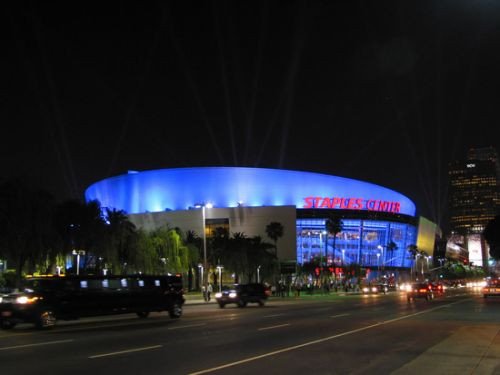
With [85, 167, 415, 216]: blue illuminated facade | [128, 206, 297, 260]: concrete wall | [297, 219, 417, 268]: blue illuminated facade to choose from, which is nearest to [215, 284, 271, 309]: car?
[128, 206, 297, 260]: concrete wall

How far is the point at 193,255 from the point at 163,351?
64.5 metres

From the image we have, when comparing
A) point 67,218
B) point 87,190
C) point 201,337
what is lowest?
point 201,337

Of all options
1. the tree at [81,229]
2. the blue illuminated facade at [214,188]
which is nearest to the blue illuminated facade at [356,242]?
the blue illuminated facade at [214,188]

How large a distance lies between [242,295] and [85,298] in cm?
1907

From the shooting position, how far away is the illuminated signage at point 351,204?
492ft

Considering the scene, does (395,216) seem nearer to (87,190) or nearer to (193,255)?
(87,190)

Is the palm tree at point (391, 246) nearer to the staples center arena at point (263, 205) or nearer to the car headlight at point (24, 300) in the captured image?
the staples center arena at point (263, 205)

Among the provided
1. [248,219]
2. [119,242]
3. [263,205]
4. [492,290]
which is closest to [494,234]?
[492,290]

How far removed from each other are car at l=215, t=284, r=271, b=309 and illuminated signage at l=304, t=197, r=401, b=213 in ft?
346

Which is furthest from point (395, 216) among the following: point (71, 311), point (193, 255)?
point (71, 311)

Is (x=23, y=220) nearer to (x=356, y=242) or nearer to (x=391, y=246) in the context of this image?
(x=356, y=242)

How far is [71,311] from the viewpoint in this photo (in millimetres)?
25406

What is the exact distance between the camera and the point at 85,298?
26141mm

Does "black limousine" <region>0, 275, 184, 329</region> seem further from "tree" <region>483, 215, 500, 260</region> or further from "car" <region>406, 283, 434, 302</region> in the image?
"tree" <region>483, 215, 500, 260</region>
